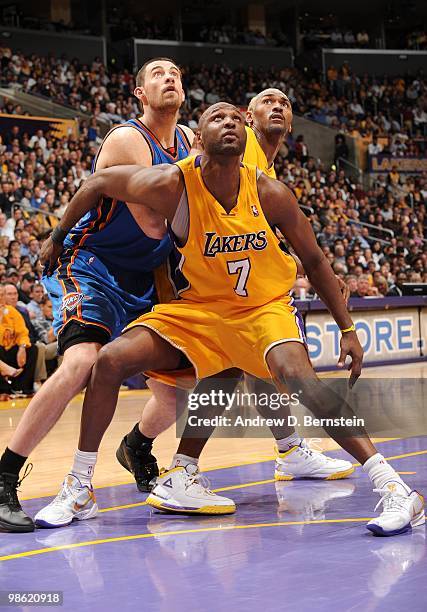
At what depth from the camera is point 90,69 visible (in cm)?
2197

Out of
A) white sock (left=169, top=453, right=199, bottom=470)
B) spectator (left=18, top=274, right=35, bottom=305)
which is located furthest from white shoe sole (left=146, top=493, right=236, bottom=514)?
spectator (left=18, top=274, right=35, bottom=305)

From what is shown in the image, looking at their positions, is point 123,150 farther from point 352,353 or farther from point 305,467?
point 305,467

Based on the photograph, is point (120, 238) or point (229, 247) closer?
point (229, 247)

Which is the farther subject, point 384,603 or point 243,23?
point 243,23

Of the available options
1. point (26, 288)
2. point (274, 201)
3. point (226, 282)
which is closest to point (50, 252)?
point (226, 282)

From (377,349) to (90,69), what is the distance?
12.2 metres

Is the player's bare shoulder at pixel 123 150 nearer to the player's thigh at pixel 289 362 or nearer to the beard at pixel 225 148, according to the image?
the beard at pixel 225 148

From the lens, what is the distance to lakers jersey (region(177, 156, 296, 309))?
385 cm

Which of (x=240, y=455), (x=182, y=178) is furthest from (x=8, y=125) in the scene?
(x=182, y=178)

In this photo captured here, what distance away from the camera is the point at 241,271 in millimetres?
3910

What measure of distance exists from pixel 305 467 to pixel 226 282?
4.49ft

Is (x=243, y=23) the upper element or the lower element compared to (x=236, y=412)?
upper

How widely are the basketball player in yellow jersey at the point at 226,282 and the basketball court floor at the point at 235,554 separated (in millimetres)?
310

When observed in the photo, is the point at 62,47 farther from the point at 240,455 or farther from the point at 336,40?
the point at 240,455
